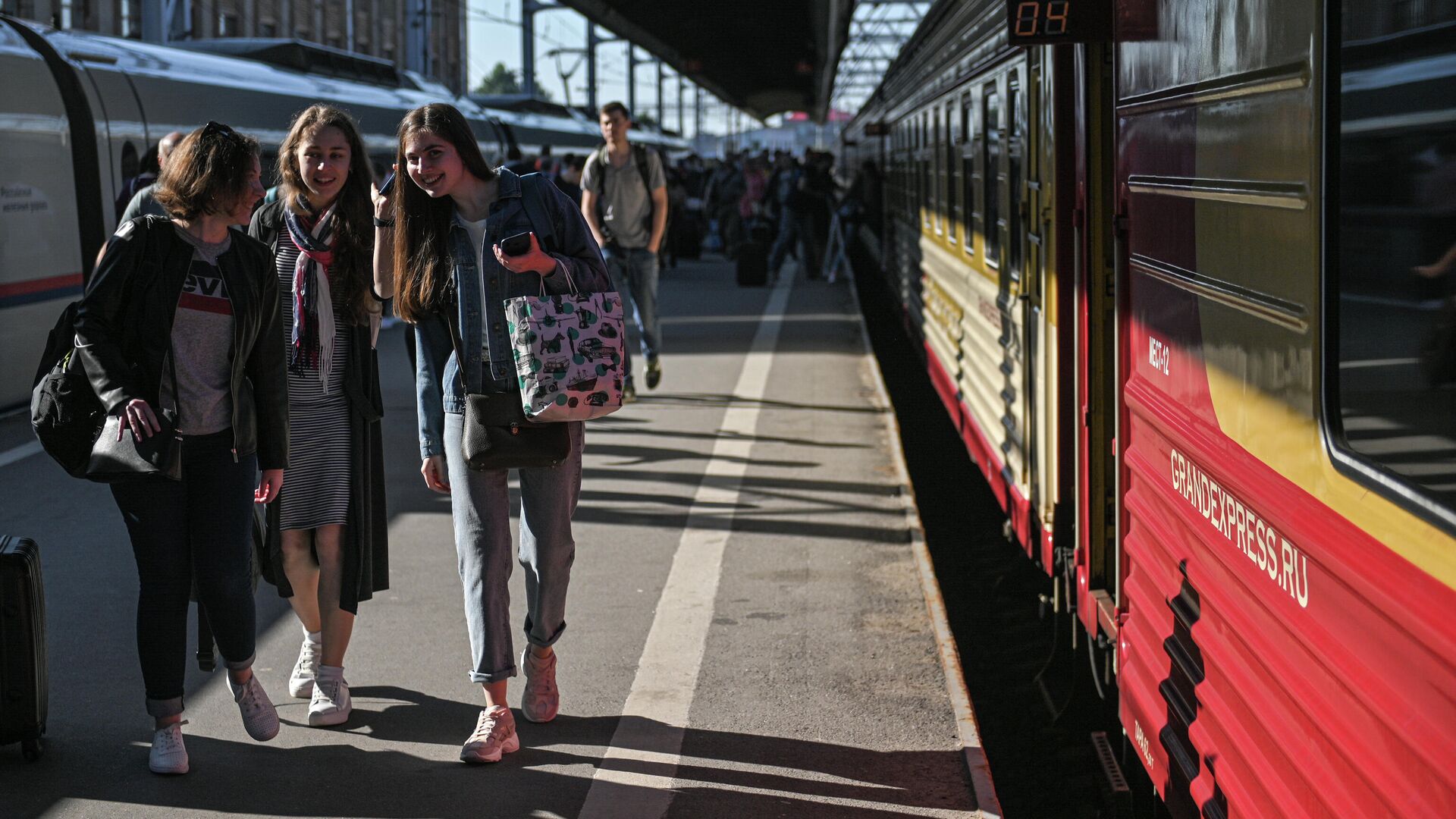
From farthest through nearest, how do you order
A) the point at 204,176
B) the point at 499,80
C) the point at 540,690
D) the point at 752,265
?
1. the point at 499,80
2. the point at 752,265
3. the point at 540,690
4. the point at 204,176

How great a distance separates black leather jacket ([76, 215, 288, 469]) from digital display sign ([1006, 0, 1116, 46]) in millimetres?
2244

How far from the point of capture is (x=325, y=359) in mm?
4492

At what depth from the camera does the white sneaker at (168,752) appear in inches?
164

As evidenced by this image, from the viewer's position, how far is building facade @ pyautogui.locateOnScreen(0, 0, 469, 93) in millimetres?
28500

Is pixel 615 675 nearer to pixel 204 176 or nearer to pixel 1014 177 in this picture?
pixel 204 176

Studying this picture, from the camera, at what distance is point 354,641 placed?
17.8ft

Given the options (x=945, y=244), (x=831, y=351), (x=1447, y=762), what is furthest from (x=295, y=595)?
(x=831, y=351)

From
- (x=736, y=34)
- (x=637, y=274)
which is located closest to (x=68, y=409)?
(x=637, y=274)

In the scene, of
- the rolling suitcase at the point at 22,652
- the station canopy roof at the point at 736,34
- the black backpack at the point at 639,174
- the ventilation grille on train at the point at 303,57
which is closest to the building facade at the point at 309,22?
the ventilation grille on train at the point at 303,57

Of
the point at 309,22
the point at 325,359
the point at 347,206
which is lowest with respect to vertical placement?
the point at 325,359

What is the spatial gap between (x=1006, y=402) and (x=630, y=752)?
3.33 metres

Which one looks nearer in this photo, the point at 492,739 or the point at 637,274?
the point at 492,739

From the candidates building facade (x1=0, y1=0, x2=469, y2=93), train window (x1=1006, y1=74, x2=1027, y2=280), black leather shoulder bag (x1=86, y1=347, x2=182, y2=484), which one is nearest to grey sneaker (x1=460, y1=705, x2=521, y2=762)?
black leather shoulder bag (x1=86, y1=347, x2=182, y2=484)

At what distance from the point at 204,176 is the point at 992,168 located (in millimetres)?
4466
